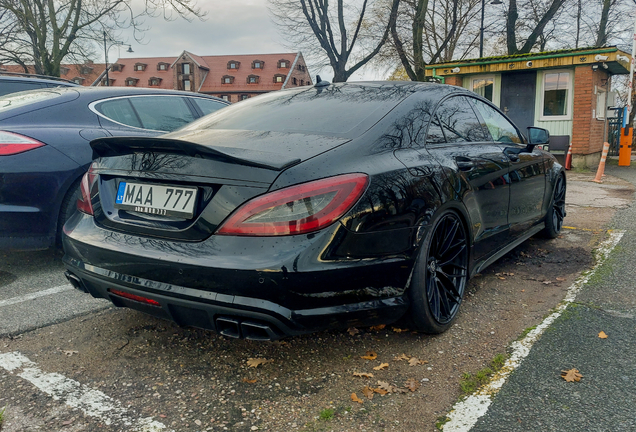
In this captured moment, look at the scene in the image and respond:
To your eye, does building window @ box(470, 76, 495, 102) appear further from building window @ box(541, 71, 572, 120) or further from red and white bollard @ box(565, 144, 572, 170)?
red and white bollard @ box(565, 144, 572, 170)

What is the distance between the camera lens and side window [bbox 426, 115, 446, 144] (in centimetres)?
296

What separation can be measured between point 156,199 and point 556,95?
602 inches

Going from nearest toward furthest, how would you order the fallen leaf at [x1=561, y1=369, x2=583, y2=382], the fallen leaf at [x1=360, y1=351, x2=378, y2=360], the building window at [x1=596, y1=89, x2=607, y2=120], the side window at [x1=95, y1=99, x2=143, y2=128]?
1. the fallen leaf at [x1=561, y1=369, x2=583, y2=382]
2. the fallen leaf at [x1=360, y1=351, x2=378, y2=360]
3. the side window at [x1=95, y1=99, x2=143, y2=128]
4. the building window at [x1=596, y1=89, x2=607, y2=120]

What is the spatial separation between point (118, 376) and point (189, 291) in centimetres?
66

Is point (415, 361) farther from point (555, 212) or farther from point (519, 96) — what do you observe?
point (519, 96)

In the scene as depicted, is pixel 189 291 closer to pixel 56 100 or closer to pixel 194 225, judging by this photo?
pixel 194 225

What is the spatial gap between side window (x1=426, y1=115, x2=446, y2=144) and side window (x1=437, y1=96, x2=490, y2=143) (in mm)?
55

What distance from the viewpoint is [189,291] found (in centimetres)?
217

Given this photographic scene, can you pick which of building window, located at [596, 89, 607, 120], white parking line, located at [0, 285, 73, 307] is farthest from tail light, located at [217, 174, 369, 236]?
building window, located at [596, 89, 607, 120]

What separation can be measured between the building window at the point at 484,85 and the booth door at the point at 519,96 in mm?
373

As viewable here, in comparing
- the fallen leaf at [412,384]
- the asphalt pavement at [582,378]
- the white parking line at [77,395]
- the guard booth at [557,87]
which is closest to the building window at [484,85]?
the guard booth at [557,87]

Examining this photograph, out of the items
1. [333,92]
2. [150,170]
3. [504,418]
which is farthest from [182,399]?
[333,92]

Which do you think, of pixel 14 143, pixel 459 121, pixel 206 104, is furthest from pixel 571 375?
pixel 206 104

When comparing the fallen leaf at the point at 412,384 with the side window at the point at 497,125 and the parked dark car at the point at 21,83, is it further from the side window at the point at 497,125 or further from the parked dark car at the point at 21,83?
the parked dark car at the point at 21,83
